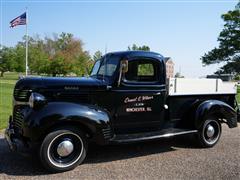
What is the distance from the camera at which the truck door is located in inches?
246

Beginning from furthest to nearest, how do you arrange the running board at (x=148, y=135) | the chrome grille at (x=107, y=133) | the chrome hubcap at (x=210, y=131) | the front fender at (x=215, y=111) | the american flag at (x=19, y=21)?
the american flag at (x=19, y=21)
the chrome hubcap at (x=210, y=131)
the front fender at (x=215, y=111)
the running board at (x=148, y=135)
the chrome grille at (x=107, y=133)

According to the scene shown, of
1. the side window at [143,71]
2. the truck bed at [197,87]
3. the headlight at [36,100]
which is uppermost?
the side window at [143,71]

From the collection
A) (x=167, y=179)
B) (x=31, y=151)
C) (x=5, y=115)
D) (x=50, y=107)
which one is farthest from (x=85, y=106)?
(x=5, y=115)

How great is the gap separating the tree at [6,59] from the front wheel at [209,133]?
67628 millimetres

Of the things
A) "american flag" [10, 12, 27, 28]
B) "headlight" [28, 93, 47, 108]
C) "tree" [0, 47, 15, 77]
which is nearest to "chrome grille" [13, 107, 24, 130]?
"headlight" [28, 93, 47, 108]

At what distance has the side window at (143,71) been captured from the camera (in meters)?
6.40

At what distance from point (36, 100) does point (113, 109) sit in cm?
151

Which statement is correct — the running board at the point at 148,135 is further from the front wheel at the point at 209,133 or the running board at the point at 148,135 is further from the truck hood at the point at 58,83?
the truck hood at the point at 58,83

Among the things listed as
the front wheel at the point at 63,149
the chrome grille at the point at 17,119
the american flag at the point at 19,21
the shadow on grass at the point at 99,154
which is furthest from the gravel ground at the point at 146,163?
the american flag at the point at 19,21

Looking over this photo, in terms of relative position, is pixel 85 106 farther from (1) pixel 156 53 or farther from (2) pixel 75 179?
(1) pixel 156 53

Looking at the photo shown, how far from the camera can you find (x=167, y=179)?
510 cm

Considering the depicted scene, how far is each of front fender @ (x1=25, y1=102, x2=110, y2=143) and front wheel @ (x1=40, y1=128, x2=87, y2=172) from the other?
0.54 feet

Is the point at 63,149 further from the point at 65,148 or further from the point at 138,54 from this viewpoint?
the point at 138,54

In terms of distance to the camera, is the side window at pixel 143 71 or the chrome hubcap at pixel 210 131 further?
the chrome hubcap at pixel 210 131
